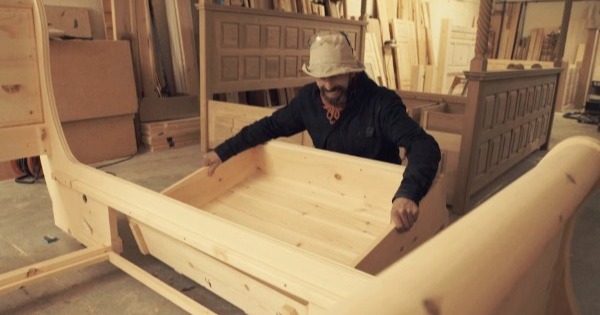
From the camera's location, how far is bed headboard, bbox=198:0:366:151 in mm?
3854

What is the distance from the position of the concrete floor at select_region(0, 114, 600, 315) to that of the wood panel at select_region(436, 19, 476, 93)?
5.72 m

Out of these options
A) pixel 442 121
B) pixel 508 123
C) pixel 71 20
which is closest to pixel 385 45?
pixel 508 123

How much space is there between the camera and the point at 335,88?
1922 millimetres

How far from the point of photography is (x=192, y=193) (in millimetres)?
2025

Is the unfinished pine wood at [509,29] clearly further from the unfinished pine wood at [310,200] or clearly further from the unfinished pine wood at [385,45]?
the unfinished pine wood at [310,200]

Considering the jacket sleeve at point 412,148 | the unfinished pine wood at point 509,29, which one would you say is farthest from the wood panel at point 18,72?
the unfinished pine wood at point 509,29

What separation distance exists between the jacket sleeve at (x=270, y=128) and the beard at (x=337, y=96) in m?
0.21

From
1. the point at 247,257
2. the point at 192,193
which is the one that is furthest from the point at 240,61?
the point at 247,257

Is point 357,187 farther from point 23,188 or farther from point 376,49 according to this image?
point 376,49

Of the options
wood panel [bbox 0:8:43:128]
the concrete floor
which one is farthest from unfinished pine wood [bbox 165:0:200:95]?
wood panel [bbox 0:8:43:128]

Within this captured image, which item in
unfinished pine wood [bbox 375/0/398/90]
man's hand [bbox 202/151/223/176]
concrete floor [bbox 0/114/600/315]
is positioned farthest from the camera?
unfinished pine wood [bbox 375/0/398/90]

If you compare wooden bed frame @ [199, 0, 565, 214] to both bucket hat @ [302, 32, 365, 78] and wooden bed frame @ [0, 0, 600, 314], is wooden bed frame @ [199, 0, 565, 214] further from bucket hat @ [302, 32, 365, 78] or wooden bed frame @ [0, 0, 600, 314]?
wooden bed frame @ [0, 0, 600, 314]

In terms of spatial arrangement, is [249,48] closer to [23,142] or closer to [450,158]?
[450,158]

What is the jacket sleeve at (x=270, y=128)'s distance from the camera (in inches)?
84.9
